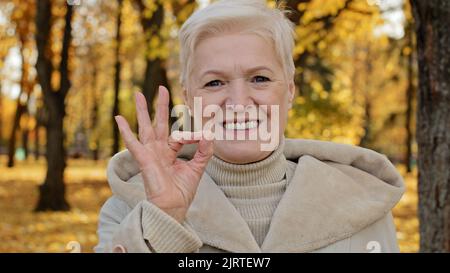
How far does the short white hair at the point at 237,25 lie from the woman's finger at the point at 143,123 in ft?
1.17

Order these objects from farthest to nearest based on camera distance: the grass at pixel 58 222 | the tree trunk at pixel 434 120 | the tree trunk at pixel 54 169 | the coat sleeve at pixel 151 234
→ the tree trunk at pixel 54 169 < the grass at pixel 58 222 < the tree trunk at pixel 434 120 < the coat sleeve at pixel 151 234

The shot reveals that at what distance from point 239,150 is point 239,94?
197 mm

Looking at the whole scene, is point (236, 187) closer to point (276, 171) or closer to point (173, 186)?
point (276, 171)

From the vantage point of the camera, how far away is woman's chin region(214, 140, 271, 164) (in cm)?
205

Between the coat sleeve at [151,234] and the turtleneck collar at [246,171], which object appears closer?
the coat sleeve at [151,234]

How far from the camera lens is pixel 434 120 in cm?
483

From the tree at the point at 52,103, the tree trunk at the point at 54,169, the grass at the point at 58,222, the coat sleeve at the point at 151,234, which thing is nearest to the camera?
the coat sleeve at the point at 151,234

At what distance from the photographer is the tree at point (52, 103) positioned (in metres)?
12.7

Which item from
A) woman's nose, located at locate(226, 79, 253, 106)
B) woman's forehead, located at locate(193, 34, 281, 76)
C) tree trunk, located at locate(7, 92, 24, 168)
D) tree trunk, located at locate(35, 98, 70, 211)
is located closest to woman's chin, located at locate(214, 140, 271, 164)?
woman's nose, located at locate(226, 79, 253, 106)

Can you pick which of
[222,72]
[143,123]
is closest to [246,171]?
[222,72]

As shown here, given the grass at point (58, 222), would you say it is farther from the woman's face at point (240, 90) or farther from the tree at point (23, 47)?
the woman's face at point (240, 90)

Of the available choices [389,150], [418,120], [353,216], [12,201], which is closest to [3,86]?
[12,201]

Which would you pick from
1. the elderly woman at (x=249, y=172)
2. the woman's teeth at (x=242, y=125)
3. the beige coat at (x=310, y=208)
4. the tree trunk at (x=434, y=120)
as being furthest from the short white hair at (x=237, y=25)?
the tree trunk at (x=434, y=120)

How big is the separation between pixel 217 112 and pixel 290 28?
1.49 ft
